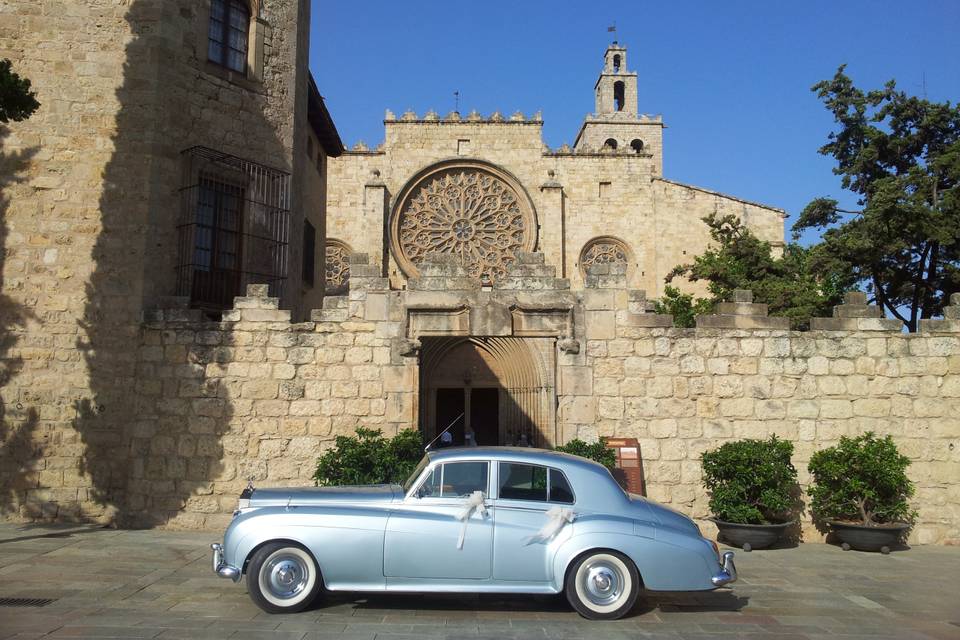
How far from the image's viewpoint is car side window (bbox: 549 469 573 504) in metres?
5.93

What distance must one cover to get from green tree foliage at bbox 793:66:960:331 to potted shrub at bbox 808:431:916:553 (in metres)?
8.42

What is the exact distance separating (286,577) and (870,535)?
7258mm

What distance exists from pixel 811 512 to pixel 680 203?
21.2 m

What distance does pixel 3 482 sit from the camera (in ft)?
32.2

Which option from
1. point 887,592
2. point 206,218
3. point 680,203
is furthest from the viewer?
point 680,203

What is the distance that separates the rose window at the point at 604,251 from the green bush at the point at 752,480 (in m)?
20.2

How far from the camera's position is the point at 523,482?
5965 millimetres

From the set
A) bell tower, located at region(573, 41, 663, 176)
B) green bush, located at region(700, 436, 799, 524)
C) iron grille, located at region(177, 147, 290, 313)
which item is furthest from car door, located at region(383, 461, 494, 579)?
bell tower, located at region(573, 41, 663, 176)

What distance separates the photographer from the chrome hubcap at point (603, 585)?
5703 millimetres

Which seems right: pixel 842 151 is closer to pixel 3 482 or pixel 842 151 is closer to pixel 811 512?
pixel 811 512

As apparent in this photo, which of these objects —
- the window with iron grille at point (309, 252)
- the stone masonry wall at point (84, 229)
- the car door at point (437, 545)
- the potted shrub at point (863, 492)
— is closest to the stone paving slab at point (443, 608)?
the car door at point (437, 545)

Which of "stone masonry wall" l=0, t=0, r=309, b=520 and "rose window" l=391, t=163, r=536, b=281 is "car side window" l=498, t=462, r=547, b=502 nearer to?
"stone masonry wall" l=0, t=0, r=309, b=520

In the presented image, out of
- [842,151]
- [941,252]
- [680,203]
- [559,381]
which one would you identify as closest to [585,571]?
[559,381]

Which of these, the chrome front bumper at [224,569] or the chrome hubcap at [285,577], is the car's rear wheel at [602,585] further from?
the chrome front bumper at [224,569]
